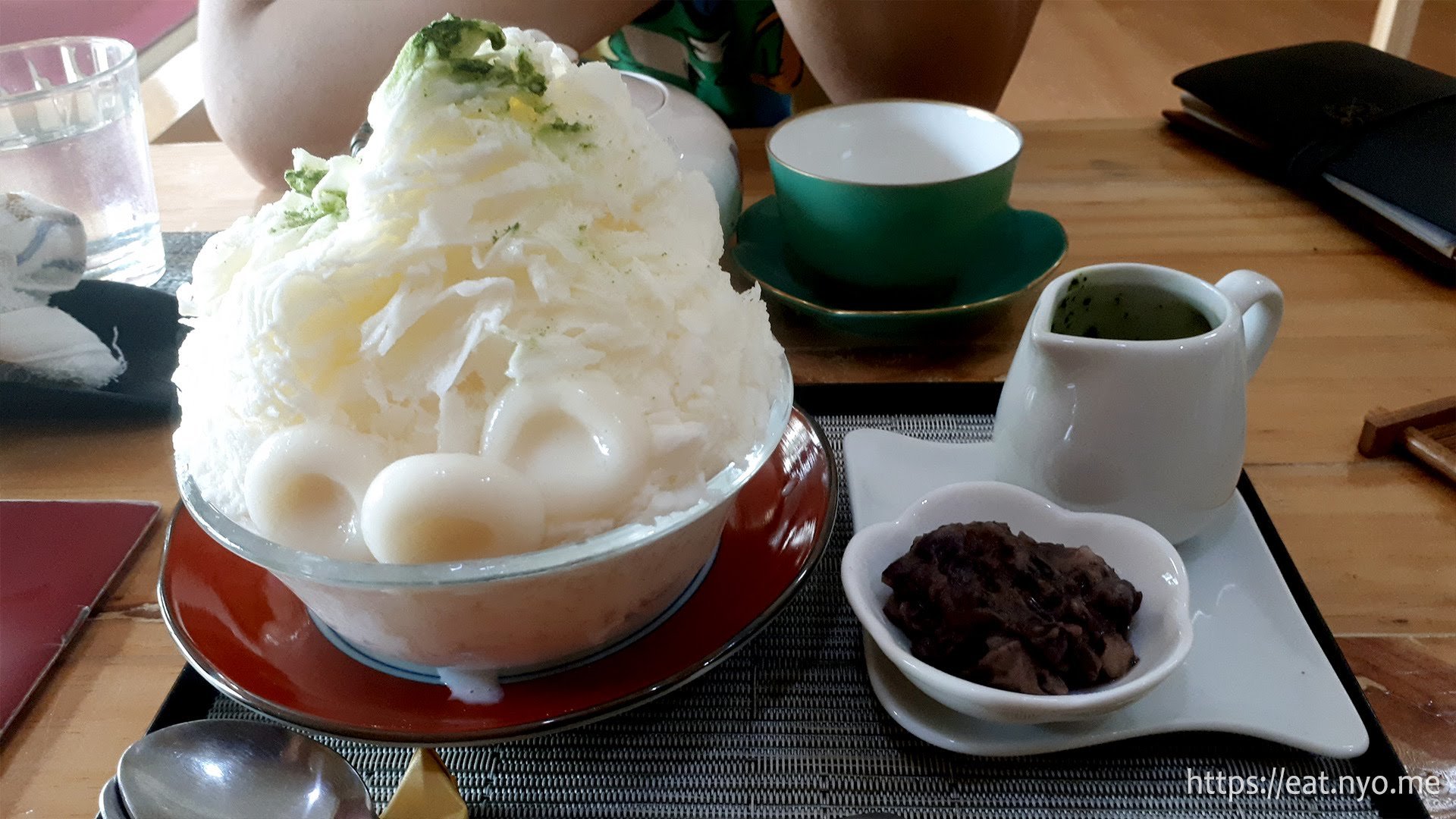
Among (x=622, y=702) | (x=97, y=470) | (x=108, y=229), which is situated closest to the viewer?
(x=622, y=702)

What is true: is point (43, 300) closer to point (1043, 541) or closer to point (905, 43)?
point (1043, 541)

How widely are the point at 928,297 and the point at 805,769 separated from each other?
1.65ft

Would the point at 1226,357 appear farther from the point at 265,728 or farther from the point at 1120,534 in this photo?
the point at 265,728

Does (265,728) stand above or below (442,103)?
below

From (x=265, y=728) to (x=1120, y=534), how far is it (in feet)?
1.57

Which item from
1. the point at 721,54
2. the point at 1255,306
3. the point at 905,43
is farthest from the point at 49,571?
the point at 721,54

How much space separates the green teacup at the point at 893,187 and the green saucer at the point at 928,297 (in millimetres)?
22

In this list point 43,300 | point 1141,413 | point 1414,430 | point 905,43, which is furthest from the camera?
point 905,43

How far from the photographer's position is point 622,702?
464mm

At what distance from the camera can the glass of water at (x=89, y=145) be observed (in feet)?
2.99

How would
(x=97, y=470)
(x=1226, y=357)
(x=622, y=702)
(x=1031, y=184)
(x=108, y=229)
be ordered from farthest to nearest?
(x=1031, y=184) → (x=108, y=229) → (x=97, y=470) → (x=1226, y=357) → (x=622, y=702)

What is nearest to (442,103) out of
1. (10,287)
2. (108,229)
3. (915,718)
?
(915,718)

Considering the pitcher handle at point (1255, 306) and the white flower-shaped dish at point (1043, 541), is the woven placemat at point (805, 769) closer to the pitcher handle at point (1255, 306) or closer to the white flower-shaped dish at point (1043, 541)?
the white flower-shaped dish at point (1043, 541)

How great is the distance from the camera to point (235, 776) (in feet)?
1.52
